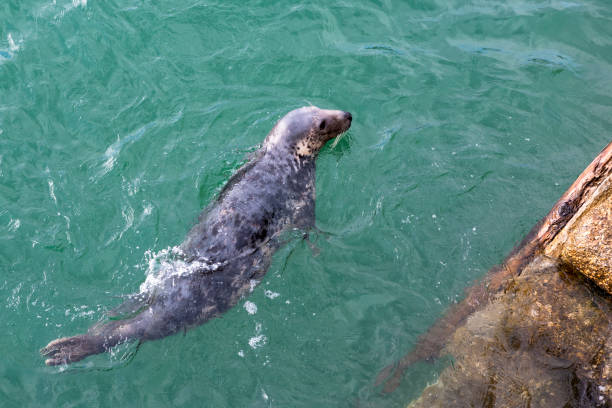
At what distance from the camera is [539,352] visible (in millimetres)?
4250

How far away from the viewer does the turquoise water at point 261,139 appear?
4.96 metres

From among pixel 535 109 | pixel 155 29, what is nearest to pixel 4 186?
A: pixel 155 29

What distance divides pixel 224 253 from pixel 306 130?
223cm

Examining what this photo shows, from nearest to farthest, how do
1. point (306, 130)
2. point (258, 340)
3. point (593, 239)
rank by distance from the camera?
point (593, 239), point (258, 340), point (306, 130)

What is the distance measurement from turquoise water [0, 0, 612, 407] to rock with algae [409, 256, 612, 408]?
411 millimetres

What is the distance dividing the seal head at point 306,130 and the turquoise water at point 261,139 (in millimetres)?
255

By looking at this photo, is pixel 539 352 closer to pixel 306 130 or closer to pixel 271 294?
pixel 271 294

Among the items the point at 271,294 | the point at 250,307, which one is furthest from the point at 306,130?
the point at 250,307

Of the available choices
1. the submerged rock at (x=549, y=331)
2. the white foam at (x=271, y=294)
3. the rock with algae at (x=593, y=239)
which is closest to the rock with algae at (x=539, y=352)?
the submerged rock at (x=549, y=331)

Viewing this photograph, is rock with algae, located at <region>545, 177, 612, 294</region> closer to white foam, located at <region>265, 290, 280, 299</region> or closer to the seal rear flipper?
white foam, located at <region>265, 290, 280, 299</region>

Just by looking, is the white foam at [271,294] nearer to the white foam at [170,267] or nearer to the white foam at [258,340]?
the white foam at [258,340]

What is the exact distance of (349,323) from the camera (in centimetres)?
521

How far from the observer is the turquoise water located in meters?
4.96

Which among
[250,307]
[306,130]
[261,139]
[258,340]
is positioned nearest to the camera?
[258,340]
